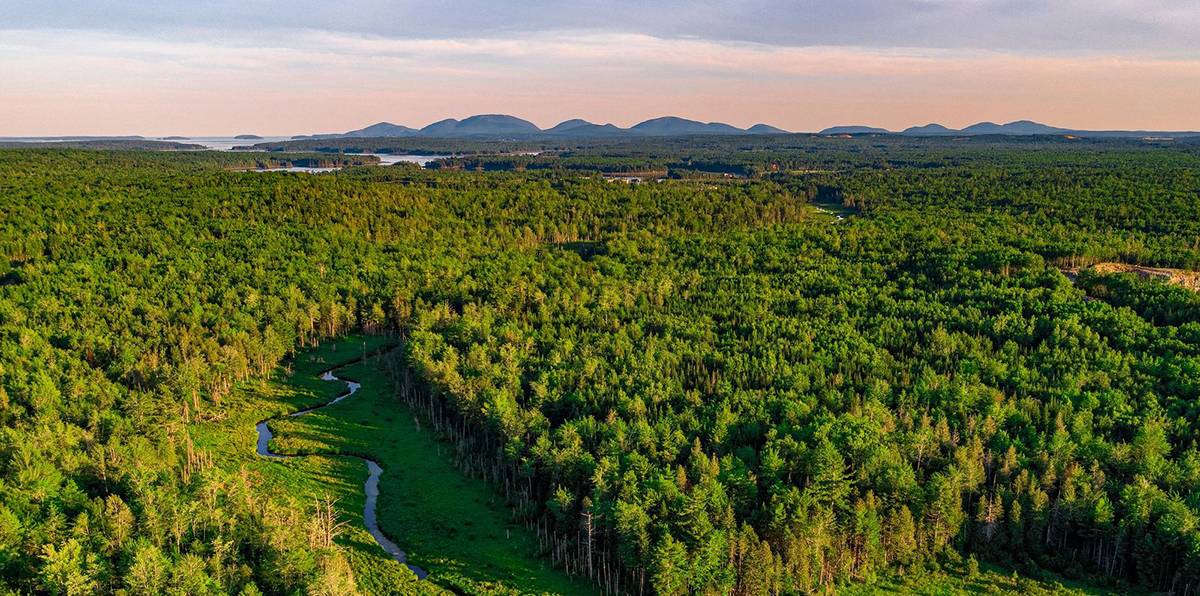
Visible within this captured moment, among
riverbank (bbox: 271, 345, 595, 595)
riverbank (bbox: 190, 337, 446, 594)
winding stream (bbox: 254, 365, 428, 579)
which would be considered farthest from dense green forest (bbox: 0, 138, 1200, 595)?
winding stream (bbox: 254, 365, 428, 579)

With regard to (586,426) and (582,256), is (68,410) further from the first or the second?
(582,256)

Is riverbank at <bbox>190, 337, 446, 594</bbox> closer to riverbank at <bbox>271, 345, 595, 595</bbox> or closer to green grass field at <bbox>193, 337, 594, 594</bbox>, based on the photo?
green grass field at <bbox>193, 337, 594, 594</bbox>

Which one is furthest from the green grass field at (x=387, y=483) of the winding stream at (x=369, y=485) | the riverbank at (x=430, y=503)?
the winding stream at (x=369, y=485)

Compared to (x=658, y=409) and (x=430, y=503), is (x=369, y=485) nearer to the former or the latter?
(x=430, y=503)

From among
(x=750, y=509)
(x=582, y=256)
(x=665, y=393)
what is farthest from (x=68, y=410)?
(x=582, y=256)

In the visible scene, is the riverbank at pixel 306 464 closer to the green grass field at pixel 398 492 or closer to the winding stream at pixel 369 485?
the green grass field at pixel 398 492

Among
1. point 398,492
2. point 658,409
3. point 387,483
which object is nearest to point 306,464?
point 387,483
